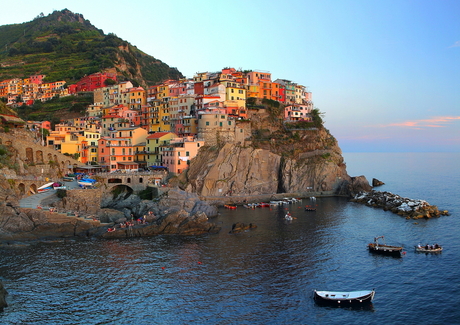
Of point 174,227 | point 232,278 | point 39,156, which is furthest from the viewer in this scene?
point 39,156

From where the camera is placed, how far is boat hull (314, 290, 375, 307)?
29297 millimetres

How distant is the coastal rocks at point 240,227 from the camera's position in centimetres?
4966

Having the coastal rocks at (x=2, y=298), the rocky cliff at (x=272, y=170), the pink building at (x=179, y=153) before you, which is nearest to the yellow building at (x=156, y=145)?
the pink building at (x=179, y=153)

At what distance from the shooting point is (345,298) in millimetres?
29297

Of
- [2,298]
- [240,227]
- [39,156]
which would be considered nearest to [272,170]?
[240,227]

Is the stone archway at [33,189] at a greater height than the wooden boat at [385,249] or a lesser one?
greater

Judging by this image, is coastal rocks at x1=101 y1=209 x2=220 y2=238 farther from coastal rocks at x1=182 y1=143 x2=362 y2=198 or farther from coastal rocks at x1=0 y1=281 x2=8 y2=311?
coastal rocks at x1=182 y1=143 x2=362 y2=198

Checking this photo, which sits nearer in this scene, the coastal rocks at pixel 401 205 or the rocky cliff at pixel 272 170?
the coastal rocks at pixel 401 205

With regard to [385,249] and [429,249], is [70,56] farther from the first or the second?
[429,249]

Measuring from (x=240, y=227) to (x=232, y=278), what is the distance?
16.4 metres

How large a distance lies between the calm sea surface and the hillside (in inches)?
3509

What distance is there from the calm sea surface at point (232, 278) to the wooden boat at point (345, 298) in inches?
26.0

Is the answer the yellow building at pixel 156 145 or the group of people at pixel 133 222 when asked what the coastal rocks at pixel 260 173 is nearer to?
the yellow building at pixel 156 145

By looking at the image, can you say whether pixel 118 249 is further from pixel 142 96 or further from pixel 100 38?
pixel 100 38
